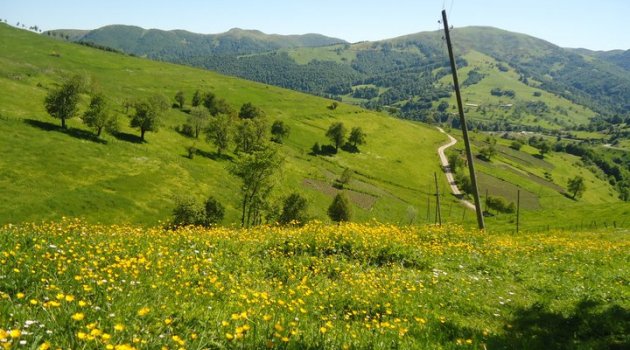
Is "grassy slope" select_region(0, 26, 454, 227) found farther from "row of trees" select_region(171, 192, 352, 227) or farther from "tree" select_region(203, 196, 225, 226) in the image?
"tree" select_region(203, 196, 225, 226)

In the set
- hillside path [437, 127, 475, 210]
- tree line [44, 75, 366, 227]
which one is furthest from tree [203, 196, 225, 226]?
hillside path [437, 127, 475, 210]

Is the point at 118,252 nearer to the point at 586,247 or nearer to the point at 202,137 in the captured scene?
the point at 586,247

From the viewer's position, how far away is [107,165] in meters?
A: 78.8

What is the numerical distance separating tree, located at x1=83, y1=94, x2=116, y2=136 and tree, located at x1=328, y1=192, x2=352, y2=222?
5481cm

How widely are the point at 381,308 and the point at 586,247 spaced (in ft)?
57.7

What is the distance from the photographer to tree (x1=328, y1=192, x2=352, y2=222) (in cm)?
9137

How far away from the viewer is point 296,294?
404 inches

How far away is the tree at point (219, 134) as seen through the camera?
4643 inches

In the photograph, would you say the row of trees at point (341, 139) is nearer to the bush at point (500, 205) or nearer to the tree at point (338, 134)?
the tree at point (338, 134)

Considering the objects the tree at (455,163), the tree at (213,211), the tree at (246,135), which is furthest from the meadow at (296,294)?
the tree at (455,163)

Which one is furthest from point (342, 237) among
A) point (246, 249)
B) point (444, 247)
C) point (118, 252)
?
point (118, 252)

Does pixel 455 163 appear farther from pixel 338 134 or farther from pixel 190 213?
pixel 190 213

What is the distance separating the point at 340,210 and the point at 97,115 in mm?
57654

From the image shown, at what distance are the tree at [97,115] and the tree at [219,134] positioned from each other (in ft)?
104
